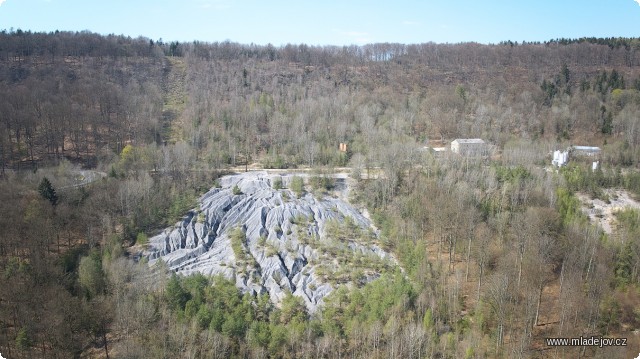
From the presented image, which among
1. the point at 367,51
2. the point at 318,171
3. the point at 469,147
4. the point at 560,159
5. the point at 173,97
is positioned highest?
the point at 367,51

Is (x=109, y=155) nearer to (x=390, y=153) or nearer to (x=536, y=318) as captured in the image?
(x=390, y=153)

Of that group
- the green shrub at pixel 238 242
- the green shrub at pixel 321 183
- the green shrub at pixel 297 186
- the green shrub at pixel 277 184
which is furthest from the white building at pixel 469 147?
the green shrub at pixel 238 242

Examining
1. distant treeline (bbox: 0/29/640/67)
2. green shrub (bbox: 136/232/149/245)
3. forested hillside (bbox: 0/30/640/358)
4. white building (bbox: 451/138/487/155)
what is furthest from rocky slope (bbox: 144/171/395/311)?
distant treeline (bbox: 0/29/640/67)

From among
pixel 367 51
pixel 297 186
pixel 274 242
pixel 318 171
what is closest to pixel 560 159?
pixel 318 171

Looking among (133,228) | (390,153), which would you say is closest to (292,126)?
(390,153)

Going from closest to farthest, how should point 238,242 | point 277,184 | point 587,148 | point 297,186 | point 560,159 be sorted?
point 238,242 < point 297,186 < point 277,184 < point 560,159 < point 587,148

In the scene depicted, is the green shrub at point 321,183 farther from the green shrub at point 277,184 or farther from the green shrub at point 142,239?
the green shrub at point 142,239

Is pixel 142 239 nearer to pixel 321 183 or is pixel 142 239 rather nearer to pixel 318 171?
pixel 321 183
